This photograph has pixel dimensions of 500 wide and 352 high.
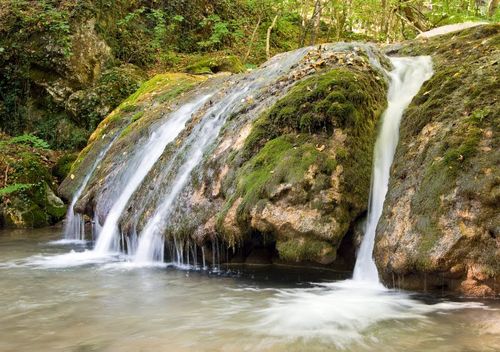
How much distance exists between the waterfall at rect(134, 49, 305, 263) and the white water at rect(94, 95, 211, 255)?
0.93 metres

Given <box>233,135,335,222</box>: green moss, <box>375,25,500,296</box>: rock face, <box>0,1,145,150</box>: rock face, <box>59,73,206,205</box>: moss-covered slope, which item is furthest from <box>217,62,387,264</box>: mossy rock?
<box>0,1,145,150</box>: rock face

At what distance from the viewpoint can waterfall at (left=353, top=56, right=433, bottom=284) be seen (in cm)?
518

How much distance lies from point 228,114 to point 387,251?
3799 mm

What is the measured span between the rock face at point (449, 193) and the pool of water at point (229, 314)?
27cm

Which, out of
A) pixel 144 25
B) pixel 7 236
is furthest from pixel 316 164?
pixel 144 25

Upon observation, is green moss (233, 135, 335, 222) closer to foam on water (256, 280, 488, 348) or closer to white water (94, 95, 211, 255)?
foam on water (256, 280, 488, 348)

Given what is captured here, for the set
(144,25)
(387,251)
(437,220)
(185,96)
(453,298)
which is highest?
(144,25)

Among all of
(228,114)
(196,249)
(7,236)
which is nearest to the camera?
(196,249)

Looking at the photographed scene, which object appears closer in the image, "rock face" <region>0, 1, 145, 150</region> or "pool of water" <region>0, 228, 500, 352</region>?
"pool of water" <region>0, 228, 500, 352</region>

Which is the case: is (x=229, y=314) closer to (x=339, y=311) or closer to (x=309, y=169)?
(x=339, y=311)

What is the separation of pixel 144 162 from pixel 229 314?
5.05 metres

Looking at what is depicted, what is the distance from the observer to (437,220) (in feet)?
14.7

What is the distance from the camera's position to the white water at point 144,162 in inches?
307

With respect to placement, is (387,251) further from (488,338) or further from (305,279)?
(488,338)
